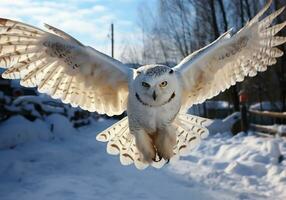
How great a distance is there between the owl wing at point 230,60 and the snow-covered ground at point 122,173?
6.03 feet

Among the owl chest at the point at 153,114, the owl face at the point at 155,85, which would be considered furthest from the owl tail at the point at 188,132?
the owl face at the point at 155,85

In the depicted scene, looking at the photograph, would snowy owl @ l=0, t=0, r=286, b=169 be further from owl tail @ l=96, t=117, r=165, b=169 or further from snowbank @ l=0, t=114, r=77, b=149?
snowbank @ l=0, t=114, r=77, b=149

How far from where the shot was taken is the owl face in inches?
156

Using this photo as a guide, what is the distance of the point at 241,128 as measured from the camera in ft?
43.7

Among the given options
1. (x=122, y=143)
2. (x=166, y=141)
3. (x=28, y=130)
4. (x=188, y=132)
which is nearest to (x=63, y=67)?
(x=122, y=143)

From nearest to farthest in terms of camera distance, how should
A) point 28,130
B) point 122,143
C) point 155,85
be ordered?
1. point 155,85
2. point 122,143
3. point 28,130

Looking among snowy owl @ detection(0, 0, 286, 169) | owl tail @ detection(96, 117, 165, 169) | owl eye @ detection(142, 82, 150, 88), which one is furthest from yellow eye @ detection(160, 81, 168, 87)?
owl tail @ detection(96, 117, 165, 169)

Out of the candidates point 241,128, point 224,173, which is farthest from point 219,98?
point 224,173

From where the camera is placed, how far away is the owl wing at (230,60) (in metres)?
4.82

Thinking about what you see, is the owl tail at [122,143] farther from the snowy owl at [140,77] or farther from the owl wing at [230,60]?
the owl wing at [230,60]

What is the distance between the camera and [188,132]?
521 centimetres

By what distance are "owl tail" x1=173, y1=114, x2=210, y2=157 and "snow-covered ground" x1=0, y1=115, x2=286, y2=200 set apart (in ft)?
5.12

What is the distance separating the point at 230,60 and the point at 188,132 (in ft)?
3.06

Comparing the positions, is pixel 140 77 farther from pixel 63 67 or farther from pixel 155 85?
pixel 63 67
